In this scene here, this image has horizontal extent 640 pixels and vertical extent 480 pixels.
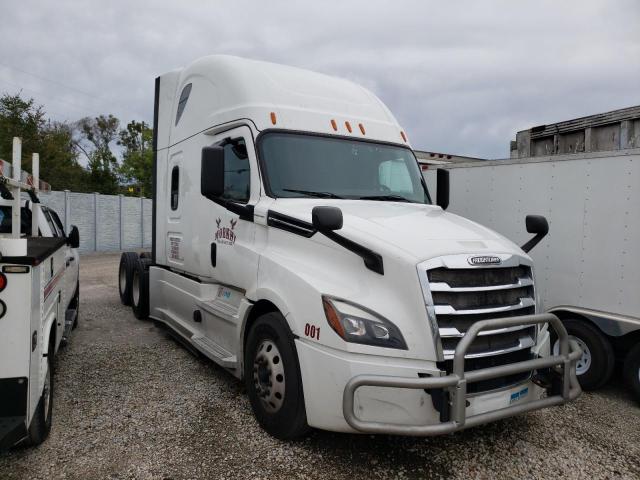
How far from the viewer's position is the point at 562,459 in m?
3.60

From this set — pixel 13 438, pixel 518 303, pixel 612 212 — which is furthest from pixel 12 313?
pixel 612 212

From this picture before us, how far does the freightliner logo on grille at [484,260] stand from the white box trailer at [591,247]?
2.17 meters

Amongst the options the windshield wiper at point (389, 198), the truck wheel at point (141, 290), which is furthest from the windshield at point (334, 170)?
the truck wheel at point (141, 290)

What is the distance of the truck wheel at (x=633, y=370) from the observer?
15.3 ft

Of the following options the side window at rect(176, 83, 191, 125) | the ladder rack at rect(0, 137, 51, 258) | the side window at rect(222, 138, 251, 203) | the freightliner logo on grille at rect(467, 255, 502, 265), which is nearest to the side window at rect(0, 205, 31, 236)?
the ladder rack at rect(0, 137, 51, 258)

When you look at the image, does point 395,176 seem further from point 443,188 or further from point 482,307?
point 482,307

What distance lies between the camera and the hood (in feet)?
10.8

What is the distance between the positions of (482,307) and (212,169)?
8.06 feet

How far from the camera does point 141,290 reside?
25.0 feet

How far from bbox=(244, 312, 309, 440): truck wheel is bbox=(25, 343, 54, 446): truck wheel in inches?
58.0

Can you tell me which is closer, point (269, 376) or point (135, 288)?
point (269, 376)

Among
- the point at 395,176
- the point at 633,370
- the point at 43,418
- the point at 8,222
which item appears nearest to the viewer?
the point at 43,418

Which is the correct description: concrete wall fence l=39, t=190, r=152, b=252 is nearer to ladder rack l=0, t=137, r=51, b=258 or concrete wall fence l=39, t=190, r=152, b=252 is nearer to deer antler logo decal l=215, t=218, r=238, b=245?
deer antler logo decal l=215, t=218, r=238, b=245

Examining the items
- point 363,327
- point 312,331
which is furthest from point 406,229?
point 312,331
